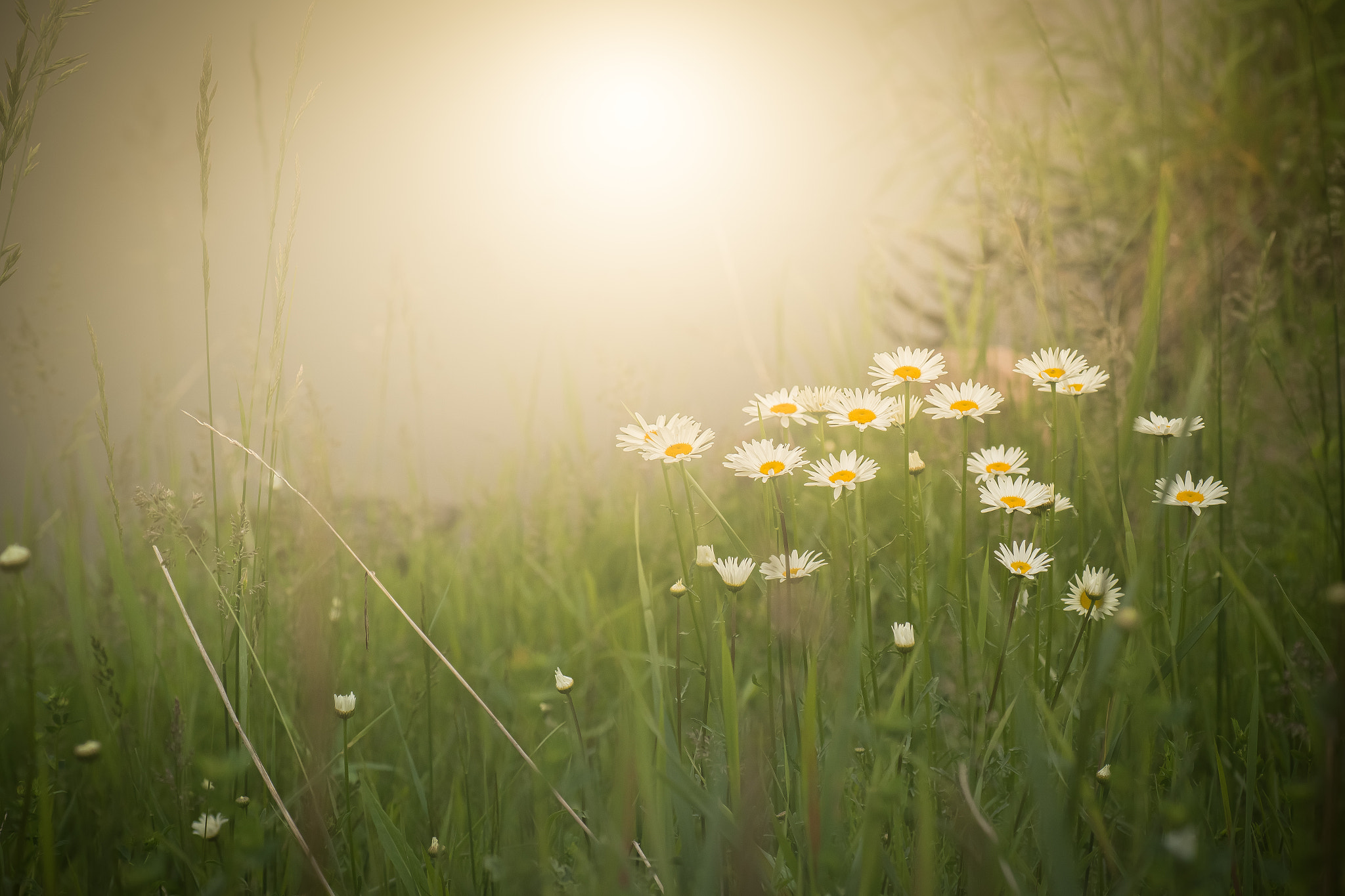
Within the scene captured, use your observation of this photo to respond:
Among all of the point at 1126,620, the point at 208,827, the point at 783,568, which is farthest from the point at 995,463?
the point at 208,827

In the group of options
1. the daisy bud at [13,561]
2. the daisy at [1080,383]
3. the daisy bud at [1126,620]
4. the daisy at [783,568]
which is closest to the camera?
the daisy bud at [1126,620]

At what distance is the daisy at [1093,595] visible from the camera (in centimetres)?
69

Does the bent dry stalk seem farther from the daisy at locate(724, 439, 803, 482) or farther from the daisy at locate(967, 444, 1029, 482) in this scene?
the daisy at locate(967, 444, 1029, 482)

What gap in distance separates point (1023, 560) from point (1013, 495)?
0.11 meters

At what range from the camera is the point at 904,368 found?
78 cm

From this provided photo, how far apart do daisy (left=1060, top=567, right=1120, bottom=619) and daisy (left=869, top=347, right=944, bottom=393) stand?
0.88ft

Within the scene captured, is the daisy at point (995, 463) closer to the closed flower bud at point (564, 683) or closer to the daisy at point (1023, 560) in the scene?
the daisy at point (1023, 560)

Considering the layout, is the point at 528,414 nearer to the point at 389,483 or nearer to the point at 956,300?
the point at 389,483

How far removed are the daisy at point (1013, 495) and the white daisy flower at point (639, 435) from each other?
378 millimetres

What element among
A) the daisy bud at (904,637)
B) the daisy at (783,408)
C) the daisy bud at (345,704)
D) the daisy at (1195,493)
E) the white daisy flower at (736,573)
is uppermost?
the daisy at (783,408)

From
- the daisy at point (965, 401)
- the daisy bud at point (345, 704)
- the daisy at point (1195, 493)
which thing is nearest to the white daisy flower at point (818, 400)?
the daisy at point (965, 401)

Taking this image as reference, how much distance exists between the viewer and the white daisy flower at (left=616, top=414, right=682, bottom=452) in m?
0.78

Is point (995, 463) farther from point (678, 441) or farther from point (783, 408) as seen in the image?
point (678, 441)

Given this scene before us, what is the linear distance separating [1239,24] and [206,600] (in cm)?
367
